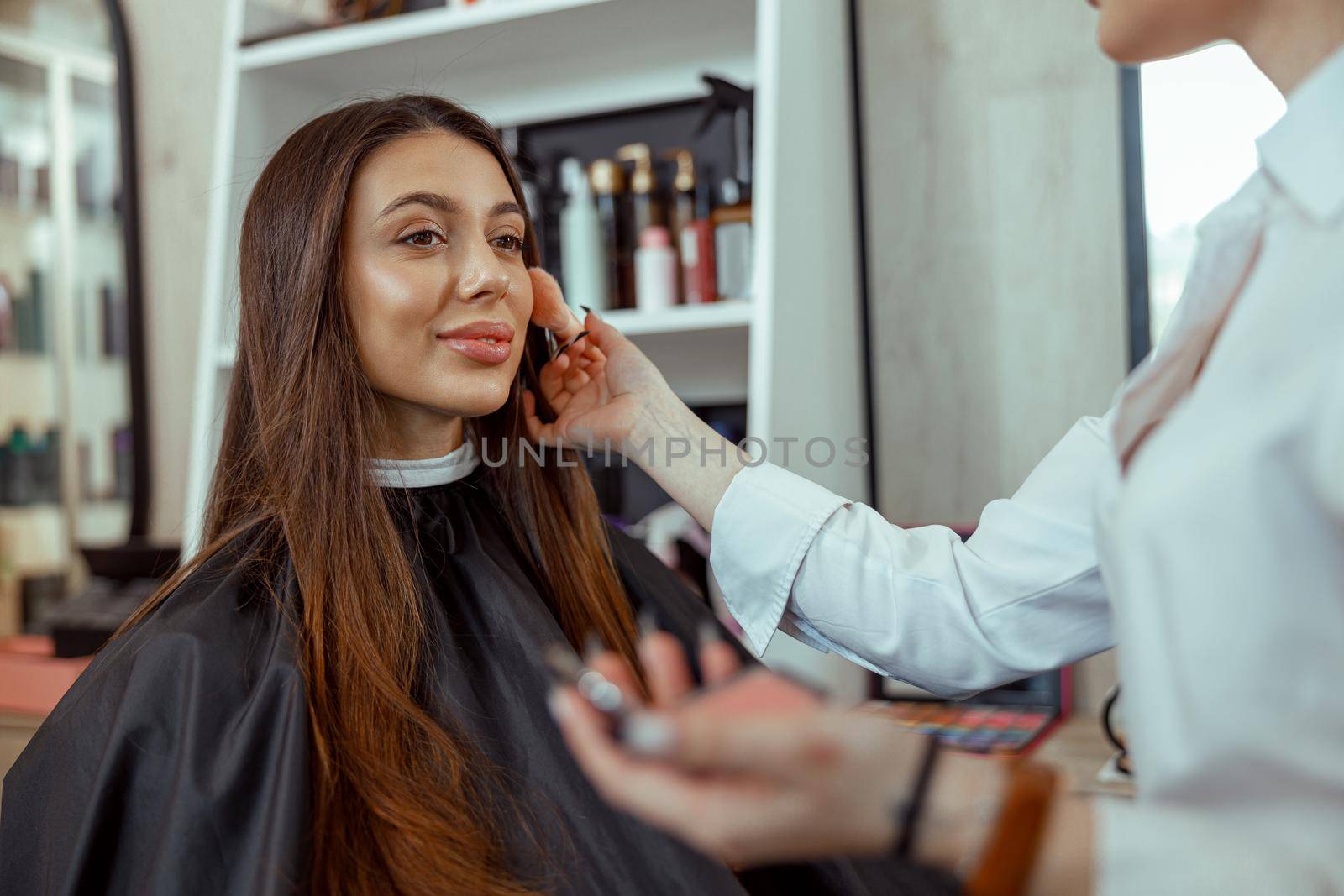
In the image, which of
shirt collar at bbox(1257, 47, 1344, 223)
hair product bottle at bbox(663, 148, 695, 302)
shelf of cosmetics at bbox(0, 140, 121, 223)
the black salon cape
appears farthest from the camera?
shelf of cosmetics at bbox(0, 140, 121, 223)

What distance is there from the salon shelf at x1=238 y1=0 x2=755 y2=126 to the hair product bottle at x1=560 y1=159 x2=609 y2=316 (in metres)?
0.26

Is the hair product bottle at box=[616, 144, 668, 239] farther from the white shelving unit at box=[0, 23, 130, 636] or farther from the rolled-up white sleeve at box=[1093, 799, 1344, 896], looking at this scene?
the rolled-up white sleeve at box=[1093, 799, 1344, 896]

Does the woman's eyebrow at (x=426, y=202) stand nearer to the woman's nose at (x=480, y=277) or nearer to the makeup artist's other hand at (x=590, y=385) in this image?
the woman's nose at (x=480, y=277)

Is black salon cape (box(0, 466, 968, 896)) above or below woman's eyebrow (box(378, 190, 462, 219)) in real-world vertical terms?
below

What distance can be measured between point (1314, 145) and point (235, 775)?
965mm

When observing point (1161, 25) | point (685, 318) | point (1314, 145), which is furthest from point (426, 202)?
point (1314, 145)

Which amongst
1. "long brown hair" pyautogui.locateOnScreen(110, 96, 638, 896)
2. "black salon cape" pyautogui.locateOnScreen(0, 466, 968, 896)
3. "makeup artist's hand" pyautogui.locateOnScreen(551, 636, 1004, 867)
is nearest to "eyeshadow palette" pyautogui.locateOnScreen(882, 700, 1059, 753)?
"black salon cape" pyautogui.locateOnScreen(0, 466, 968, 896)

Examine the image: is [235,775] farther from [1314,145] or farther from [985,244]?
[985,244]

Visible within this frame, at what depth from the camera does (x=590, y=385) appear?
1.42m

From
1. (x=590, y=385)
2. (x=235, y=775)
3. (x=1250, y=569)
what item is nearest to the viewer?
(x=1250, y=569)

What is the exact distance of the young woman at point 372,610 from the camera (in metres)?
0.99

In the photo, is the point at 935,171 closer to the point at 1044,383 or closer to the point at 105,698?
the point at 1044,383

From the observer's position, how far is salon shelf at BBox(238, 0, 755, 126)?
188 centimetres

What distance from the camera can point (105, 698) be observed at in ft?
3.46
